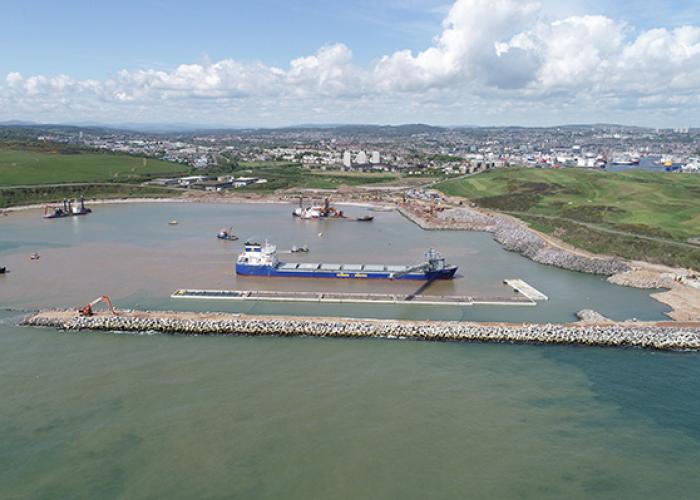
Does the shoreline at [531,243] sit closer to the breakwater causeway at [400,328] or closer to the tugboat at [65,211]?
the breakwater causeway at [400,328]

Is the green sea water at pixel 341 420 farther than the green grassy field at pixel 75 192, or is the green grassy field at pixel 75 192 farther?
the green grassy field at pixel 75 192

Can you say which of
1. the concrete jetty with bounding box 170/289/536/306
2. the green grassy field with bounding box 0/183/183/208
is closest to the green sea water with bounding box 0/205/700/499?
the concrete jetty with bounding box 170/289/536/306

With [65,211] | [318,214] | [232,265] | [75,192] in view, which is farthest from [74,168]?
[232,265]

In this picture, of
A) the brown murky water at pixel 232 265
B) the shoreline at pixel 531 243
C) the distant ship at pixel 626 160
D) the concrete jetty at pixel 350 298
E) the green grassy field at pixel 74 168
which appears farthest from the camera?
the distant ship at pixel 626 160

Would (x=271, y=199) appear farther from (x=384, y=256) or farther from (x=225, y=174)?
(x=384, y=256)

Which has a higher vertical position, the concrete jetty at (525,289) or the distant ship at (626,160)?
the distant ship at (626,160)

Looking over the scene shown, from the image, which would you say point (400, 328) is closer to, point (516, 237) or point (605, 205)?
point (516, 237)

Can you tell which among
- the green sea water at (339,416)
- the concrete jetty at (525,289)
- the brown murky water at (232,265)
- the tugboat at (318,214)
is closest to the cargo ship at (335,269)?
the brown murky water at (232,265)
